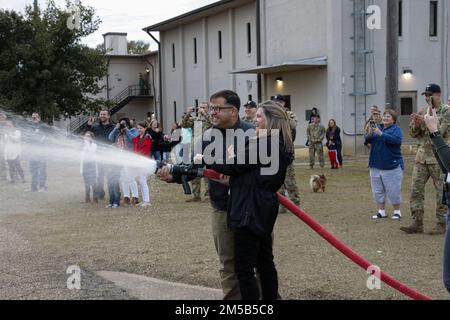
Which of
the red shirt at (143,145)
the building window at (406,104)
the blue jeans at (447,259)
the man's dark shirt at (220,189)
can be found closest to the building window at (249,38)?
the building window at (406,104)

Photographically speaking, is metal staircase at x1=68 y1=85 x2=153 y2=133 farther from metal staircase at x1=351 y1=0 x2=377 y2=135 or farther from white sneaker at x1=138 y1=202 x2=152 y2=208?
white sneaker at x1=138 y1=202 x2=152 y2=208

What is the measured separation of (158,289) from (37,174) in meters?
10.0

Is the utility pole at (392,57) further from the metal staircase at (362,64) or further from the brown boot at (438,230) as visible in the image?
the brown boot at (438,230)

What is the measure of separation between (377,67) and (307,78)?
3.16 m

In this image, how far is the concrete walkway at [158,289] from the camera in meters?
6.00

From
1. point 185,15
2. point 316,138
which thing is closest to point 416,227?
point 316,138

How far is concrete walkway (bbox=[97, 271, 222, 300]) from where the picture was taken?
19.7 feet

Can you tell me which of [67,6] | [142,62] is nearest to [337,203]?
[67,6]

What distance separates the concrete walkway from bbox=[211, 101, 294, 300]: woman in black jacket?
4.09ft

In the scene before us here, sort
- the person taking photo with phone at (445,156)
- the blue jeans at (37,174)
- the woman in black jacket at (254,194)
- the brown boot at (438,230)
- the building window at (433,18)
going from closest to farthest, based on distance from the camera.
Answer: the person taking photo with phone at (445,156), the woman in black jacket at (254,194), the brown boot at (438,230), the blue jeans at (37,174), the building window at (433,18)

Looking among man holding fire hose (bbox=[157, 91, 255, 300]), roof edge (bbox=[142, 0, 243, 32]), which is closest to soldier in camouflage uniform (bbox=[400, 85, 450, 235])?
man holding fire hose (bbox=[157, 91, 255, 300])

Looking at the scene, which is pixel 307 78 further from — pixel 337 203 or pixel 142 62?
pixel 142 62

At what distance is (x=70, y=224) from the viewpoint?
10586 mm

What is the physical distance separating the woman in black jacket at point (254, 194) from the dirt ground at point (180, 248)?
53.6 inches
